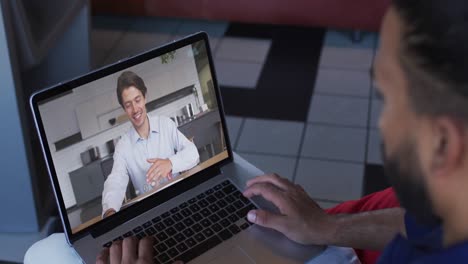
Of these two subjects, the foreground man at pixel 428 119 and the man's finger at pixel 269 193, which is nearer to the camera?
the foreground man at pixel 428 119

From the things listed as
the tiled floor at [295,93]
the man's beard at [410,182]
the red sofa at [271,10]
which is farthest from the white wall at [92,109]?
the red sofa at [271,10]

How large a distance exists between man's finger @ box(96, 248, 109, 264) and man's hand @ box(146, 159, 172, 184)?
0.16 m

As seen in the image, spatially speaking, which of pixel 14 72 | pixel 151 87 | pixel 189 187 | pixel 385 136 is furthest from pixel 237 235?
pixel 14 72

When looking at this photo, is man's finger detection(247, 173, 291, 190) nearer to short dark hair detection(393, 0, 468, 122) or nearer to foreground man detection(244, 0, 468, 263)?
foreground man detection(244, 0, 468, 263)

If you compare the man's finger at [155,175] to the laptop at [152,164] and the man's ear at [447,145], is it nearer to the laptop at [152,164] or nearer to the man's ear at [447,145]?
the laptop at [152,164]

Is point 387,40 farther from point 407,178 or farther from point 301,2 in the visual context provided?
point 301,2

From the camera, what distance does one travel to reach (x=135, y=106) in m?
1.10

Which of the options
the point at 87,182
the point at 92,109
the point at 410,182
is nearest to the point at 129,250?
the point at 87,182

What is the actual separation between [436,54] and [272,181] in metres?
0.57

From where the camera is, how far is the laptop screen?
1042mm

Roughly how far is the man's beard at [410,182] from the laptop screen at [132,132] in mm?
502

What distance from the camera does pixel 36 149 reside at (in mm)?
2117

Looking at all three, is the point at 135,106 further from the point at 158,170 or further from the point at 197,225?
the point at 197,225

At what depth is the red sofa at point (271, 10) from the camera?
2.97 meters
